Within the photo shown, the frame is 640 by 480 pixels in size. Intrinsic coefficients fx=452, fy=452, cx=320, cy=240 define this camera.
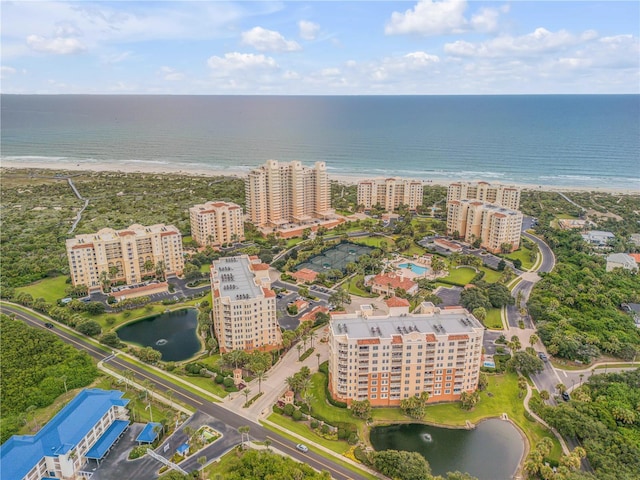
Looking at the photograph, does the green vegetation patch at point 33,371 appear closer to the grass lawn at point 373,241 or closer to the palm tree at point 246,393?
the palm tree at point 246,393

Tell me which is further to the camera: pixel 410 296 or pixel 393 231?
pixel 393 231

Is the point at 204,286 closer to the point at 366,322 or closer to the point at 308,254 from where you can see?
the point at 308,254

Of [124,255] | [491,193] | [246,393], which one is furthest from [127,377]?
[491,193]

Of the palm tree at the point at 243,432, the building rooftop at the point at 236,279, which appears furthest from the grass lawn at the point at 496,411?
the building rooftop at the point at 236,279

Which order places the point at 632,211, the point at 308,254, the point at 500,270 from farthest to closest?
the point at 632,211 < the point at 308,254 < the point at 500,270

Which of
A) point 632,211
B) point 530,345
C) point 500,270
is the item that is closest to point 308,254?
point 500,270

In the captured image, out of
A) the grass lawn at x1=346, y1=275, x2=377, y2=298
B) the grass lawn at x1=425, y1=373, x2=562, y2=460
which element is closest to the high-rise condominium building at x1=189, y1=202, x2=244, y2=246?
the grass lawn at x1=346, y1=275, x2=377, y2=298

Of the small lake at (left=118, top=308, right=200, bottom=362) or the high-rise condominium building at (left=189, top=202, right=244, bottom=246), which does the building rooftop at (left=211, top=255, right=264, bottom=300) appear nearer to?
the small lake at (left=118, top=308, right=200, bottom=362)
